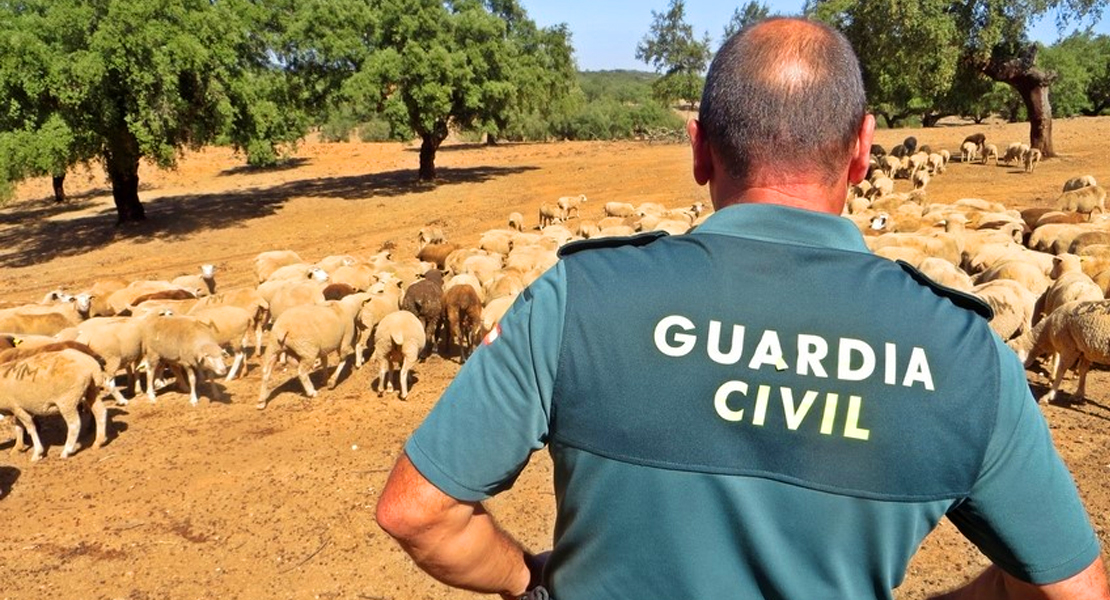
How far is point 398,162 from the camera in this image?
41656mm

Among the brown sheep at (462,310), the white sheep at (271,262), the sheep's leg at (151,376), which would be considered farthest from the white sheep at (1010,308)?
the white sheep at (271,262)

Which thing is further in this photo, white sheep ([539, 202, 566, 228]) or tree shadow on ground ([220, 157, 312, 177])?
tree shadow on ground ([220, 157, 312, 177])

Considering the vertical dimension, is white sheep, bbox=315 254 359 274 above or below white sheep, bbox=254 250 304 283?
above

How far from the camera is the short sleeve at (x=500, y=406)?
1612mm

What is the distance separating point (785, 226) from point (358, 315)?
33.0 feet

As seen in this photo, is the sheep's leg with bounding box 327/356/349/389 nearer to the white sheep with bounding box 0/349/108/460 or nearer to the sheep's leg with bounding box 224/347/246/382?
the sheep's leg with bounding box 224/347/246/382

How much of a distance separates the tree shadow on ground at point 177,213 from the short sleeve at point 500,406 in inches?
914

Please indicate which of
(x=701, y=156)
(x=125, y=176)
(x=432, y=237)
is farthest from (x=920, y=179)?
(x=701, y=156)

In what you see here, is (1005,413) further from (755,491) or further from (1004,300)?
(1004,300)

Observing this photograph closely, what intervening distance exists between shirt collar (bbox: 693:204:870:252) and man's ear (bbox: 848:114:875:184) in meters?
0.23

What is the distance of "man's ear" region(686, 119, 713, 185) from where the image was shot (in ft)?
6.05

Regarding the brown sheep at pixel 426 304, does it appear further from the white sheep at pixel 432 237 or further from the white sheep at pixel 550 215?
the white sheep at pixel 550 215

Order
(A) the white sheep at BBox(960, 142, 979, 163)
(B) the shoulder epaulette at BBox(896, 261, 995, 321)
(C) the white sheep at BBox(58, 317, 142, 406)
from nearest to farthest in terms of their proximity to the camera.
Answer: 1. (B) the shoulder epaulette at BBox(896, 261, 995, 321)
2. (C) the white sheep at BBox(58, 317, 142, 406)
3. (A) the white sheep at BBox(960, 142, 979, 163)

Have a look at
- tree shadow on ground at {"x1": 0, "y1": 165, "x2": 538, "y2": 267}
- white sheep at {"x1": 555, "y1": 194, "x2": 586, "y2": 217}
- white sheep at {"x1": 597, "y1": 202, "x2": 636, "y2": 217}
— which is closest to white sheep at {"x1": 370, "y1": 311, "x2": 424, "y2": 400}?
white sheep at {"x1": 597, "y1": 202, "x2": 636, "y2": 217}
